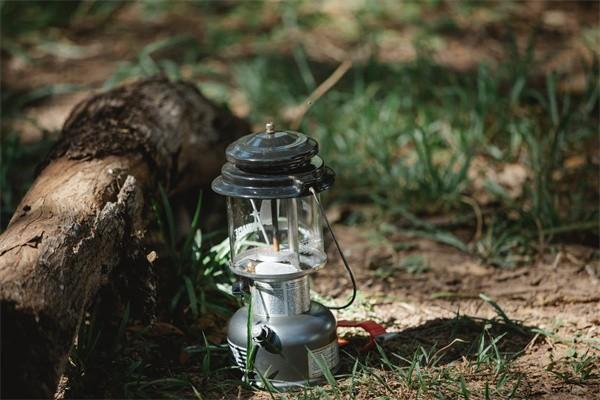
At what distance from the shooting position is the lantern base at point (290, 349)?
2883 millimetres

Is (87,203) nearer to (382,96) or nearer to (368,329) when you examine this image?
(368,329)

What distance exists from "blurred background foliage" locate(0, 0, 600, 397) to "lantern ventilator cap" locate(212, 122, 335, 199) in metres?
0.60

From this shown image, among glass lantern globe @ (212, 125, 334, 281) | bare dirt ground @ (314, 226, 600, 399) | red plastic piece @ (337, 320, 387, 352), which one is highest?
glass lantern globe @ (212, 125, 334, 281)

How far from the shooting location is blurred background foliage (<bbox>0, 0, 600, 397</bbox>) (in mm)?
4074

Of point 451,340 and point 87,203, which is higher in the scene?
point 87,203

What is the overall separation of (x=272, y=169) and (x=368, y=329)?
0.71 m

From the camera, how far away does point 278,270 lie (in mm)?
2932

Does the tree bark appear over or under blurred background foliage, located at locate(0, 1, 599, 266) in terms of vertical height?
over

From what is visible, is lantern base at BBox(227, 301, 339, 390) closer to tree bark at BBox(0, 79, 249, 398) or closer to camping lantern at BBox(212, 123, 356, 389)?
camping lantern at BBox(212, 123, 356, 389)

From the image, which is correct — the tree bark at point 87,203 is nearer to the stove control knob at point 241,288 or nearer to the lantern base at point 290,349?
the stove control knob at point 241,288

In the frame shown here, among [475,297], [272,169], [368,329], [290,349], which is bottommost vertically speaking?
[475,297]

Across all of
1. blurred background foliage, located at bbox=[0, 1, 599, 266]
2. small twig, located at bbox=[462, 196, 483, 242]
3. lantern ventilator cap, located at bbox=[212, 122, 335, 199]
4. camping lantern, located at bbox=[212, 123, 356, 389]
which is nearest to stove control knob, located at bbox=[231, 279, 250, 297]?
camping lantern, located at bbox=[212, 123, 356, 389]

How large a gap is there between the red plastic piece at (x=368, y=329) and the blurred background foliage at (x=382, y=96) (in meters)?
0.48

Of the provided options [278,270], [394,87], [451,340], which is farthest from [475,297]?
[394,87]
